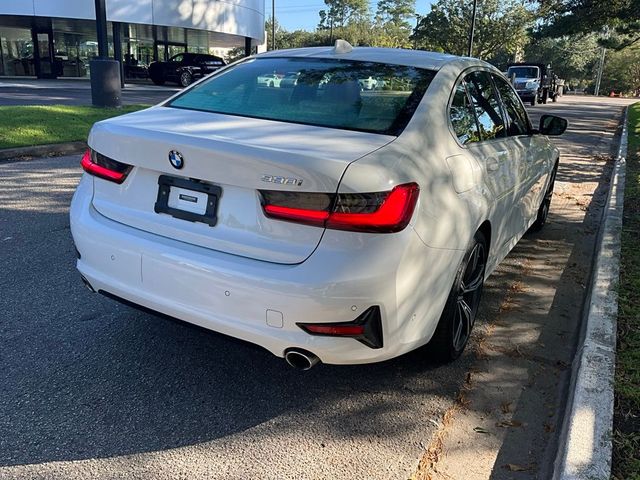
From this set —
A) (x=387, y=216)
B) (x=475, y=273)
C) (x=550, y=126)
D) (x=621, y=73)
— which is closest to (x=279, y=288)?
(x=387, y=216)

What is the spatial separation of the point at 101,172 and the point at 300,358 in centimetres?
141

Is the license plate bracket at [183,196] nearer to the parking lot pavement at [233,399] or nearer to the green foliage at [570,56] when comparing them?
the parking lot pavement at [233,399]

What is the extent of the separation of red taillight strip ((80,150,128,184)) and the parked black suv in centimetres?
2578

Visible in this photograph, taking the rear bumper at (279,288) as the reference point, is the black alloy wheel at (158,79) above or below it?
above

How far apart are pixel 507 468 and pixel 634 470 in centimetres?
51

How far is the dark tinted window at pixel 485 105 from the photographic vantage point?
141 inches

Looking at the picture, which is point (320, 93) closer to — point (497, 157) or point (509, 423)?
point (497, 157)

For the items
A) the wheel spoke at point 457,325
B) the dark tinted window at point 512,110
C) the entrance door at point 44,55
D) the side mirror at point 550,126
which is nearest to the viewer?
the wheel spoke at point 457,325

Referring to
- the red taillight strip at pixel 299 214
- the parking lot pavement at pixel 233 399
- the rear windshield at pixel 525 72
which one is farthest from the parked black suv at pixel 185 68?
the red taillight strip at pixel 299 214

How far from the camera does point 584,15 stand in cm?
1778

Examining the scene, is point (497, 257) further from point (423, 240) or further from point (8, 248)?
point (8, 248)

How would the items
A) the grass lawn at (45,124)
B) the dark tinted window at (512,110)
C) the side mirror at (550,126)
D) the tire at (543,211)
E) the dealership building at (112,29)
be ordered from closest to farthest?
the dark tinted window at (512,110)
the side mirror at (550,126)
the tire at (543,211)
the grass lawn at (45,124)
the dealership building at (112,29)

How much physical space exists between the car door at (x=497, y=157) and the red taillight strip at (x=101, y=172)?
1.90 metres

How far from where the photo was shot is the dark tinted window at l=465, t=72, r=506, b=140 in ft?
11.8
